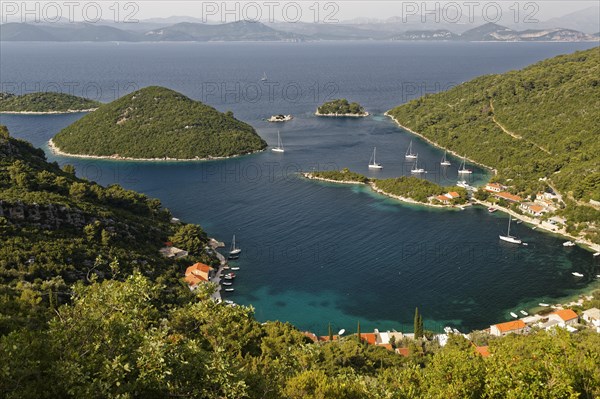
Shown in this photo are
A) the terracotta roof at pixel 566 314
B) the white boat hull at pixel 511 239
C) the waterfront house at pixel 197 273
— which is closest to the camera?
the terracotta roof at pixel 566 314

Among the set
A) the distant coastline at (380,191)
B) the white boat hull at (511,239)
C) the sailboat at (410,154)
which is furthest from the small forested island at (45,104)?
the white boat hull at (511,239)

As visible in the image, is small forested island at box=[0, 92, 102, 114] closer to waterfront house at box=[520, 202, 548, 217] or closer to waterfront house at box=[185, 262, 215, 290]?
waterfront house at box=[185, 262, 215, 290]

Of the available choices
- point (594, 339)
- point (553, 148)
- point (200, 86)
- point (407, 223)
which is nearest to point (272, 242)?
point (407, 223)

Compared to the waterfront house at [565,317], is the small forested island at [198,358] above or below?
above

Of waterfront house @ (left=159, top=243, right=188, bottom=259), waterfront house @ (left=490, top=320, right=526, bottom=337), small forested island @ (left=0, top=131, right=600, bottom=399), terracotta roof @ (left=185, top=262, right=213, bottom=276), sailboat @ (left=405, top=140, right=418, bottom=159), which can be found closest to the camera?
small forested island @ (left=0, top=131, right=600, bottom=399)

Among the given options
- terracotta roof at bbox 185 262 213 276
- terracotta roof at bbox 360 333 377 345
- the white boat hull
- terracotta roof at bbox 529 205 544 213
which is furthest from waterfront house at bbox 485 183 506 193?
terracotta roof at bbox 185 262 213 276

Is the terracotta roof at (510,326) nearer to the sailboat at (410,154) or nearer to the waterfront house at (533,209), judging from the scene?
the waterfront house at (533,209)
